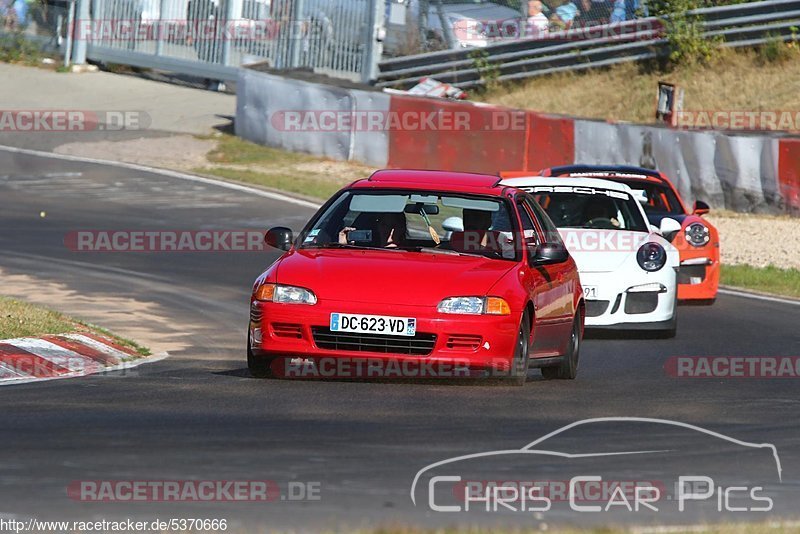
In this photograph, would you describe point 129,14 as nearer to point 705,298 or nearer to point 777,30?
point 777,30

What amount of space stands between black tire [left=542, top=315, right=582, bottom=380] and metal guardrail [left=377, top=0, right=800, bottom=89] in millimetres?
20290

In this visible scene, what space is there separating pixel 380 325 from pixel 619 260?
4736 mm

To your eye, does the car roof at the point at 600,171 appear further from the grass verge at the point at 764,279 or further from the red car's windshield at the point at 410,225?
the red car's windshield at the point at 410,225

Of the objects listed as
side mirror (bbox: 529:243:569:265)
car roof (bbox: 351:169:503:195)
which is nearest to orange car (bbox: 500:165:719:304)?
car roof (bbox: 351:169:503:195)

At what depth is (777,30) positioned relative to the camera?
97.0 feet

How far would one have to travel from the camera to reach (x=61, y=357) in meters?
10.1

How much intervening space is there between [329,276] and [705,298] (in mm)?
7375

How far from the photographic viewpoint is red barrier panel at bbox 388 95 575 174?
24.2 m

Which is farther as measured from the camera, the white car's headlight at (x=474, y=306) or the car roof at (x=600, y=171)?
the car roof at (x=600, y=171)

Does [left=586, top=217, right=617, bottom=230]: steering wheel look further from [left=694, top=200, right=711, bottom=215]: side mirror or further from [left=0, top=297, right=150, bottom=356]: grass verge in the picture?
[left=0, top=297, right=150, bottom=356]: grass verge

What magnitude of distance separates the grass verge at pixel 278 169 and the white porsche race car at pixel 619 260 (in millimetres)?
9695

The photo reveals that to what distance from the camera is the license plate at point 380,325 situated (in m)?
8.66

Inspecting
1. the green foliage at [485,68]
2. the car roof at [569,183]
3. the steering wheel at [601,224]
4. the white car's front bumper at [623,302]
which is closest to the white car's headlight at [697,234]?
the car roof at [569,183]

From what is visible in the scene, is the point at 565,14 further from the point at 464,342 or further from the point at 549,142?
the point at 464,342
